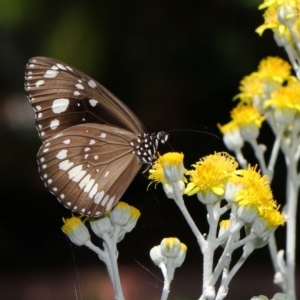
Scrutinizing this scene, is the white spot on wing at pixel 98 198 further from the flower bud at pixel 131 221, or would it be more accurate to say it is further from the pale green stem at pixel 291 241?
the pale green stem at pixel 291 241

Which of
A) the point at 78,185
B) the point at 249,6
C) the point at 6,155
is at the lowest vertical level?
the point at 78,185

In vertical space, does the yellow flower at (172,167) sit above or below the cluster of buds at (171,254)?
above

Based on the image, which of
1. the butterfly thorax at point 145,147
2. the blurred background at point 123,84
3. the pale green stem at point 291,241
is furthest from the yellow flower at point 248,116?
the blurred background at point 123,84

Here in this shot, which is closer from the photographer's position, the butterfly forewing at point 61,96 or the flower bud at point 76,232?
the flower bud at point 76,232

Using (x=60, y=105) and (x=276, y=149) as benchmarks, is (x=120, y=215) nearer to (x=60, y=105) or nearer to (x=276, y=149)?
(x=60, y=105)

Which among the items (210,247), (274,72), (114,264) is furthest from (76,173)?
(274,72)

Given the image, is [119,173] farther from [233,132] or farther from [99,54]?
[99,54]

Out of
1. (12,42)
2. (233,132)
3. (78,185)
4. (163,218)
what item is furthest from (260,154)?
Answer: (12,42)
